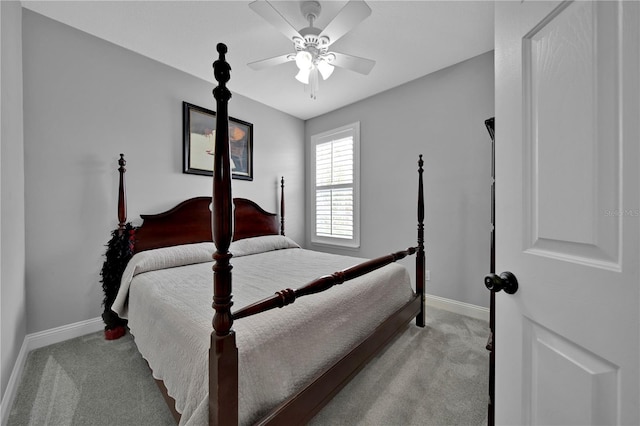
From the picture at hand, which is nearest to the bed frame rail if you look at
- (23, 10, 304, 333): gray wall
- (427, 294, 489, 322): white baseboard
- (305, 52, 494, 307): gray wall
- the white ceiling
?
(305, 52, 494, 307): gray wall

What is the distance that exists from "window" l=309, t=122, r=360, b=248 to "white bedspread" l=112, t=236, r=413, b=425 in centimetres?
132

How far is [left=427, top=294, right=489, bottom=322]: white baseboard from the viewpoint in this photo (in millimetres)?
2434

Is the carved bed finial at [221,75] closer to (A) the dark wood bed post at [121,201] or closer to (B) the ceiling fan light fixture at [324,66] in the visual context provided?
(B) the ceiling fan light fixture at [324,66]

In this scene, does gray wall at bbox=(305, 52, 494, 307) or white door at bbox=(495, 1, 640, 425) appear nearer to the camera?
white door at bbox=(495, 1, 640, 425)

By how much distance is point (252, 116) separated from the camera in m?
3.43

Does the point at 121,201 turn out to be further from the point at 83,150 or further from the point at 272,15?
the point at 272,15

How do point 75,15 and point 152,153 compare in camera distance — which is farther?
point 152,153

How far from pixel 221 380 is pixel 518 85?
52.6 inches

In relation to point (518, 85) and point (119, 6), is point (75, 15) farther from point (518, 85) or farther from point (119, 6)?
→ point (518, 85)

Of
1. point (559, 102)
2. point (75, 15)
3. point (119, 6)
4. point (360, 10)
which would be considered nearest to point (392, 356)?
point (559, 102)

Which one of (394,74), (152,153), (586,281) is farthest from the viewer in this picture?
(394,74)

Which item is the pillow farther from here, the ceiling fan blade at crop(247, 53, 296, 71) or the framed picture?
the ceiling fan blade at crop(247, 53, 296, 71)

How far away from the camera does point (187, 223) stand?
107 inches

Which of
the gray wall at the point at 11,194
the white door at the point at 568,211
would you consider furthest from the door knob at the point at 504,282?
the gray wall at the point at 11,194
